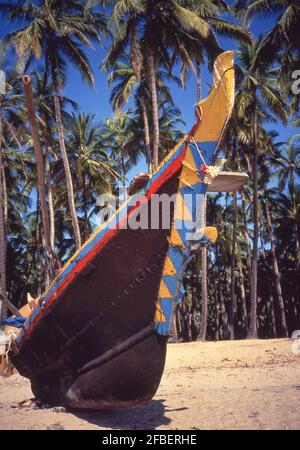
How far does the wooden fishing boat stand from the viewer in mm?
4082

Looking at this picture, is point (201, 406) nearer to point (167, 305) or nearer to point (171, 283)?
point (167, 305)

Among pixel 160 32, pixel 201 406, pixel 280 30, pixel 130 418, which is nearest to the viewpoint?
pixel 130 418

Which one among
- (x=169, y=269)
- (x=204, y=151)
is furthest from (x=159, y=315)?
(x=204, y=151)

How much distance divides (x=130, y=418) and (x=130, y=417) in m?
0.06

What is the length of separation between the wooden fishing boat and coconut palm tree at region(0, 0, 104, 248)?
977 centimetres

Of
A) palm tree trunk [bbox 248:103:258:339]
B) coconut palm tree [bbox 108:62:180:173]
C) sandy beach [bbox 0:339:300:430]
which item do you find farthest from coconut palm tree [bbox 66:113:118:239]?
sandy beach [bbox 0:339:300:430]

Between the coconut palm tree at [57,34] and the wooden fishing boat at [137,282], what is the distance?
32.1ft

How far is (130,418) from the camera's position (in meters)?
4.79

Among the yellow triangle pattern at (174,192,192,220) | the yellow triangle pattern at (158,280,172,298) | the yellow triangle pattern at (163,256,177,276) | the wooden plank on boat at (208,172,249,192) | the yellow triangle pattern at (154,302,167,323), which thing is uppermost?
the wooden plank on boat at (208,172,249,192)

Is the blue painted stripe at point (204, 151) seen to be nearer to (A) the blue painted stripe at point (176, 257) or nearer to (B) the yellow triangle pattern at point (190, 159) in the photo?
(B) the yellow triangle pattern at point (190, 159)

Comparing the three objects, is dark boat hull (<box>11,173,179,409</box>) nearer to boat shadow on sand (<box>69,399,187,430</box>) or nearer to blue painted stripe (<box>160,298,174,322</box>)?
blue painted stripe (<box>160,298,174,322</box>)

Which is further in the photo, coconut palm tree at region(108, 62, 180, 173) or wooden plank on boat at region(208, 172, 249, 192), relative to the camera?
coconut palm tree at region(108, 62, 180, 173)

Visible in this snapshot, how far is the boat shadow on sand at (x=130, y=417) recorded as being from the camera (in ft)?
14.2
